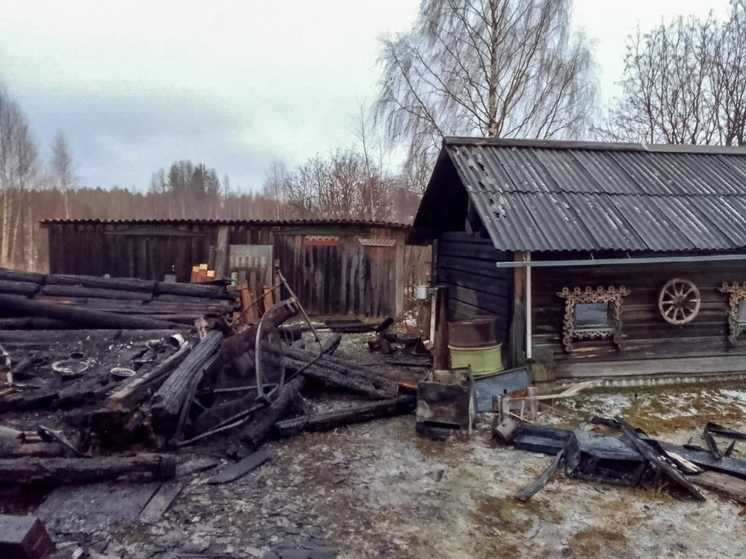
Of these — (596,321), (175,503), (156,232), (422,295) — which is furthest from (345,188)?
(175,503)

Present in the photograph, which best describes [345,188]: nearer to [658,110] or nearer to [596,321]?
[658,110]

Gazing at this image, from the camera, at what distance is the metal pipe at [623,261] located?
668cm

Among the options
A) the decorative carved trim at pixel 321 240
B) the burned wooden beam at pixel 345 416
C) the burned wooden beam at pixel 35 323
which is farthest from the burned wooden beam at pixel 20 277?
the decorative carved trim at pixel 321 240

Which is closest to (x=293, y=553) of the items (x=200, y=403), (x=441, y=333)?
(x=200, y=403)

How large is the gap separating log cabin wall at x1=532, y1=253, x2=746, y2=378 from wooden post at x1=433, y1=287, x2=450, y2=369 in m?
A: 2.15

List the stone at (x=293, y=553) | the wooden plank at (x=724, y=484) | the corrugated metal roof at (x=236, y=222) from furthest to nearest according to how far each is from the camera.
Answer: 1. the corrugated metal roof at (x=236, y=222)
2. the wooden plank at (x=724, y=484)
3. the stone at (x=293, y=553)

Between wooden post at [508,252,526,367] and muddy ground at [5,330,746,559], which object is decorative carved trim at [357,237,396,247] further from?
muddy ground at [5,330,746,559]

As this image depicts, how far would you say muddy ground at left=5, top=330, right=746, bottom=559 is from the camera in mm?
3668

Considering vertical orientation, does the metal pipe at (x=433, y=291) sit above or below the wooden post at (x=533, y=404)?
above

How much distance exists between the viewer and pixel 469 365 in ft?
22.6

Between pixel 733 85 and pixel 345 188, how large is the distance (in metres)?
15.6

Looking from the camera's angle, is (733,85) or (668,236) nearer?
(668,236)

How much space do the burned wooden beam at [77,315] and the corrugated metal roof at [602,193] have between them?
18.7 ft

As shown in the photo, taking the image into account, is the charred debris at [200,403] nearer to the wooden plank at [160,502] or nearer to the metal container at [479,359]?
the wooden plank at [160,502]
